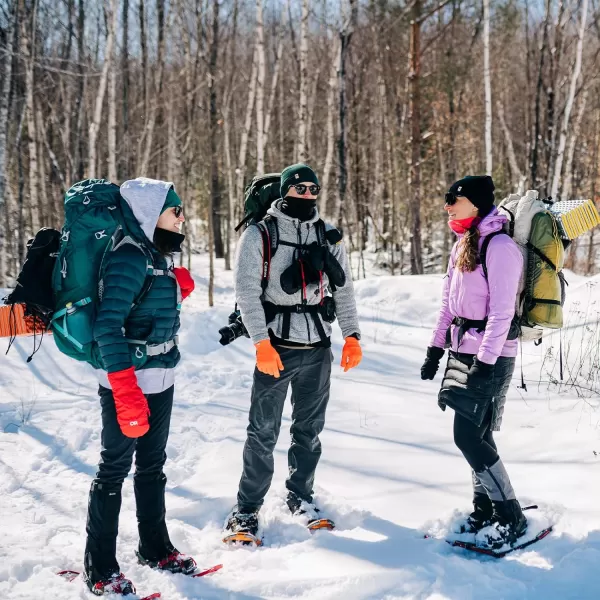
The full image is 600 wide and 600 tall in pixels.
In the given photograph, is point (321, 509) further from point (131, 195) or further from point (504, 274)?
point (131, 195)

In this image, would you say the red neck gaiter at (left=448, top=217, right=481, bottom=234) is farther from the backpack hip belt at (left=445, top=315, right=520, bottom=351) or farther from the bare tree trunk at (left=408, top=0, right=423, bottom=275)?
the bare tree trunk at (left=408, top=0, right=423, bottom=275)

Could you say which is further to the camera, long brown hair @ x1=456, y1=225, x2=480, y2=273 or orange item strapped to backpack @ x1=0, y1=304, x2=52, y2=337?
long brown hair @ x1=456, y1=225, x2=480, y2=273

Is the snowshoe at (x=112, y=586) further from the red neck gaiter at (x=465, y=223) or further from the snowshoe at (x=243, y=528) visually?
the red neck gaiter at (x=465, y=223)

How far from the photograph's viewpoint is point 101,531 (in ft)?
8.76

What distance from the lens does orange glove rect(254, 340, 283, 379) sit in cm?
303

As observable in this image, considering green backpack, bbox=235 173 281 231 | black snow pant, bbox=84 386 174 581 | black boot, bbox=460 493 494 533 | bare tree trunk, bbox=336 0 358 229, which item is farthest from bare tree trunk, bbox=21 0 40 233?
black boot, bbox=460 493 494 533

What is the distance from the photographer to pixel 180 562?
112 inches

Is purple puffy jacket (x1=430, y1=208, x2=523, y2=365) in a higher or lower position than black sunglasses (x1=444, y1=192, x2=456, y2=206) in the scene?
lower

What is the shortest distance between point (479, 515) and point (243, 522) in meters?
1.33

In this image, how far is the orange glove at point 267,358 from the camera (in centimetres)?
303

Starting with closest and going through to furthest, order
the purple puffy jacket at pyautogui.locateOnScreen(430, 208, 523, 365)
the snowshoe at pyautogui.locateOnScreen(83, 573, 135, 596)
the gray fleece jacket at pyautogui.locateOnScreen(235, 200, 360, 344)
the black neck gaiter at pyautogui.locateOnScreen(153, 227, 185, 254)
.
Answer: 1. the snowshoe at pyautogui.locateOnScreen(83, 573, 135, 596)
2. the black neck gaiter at pyautogui.locateOnScreen(153, 227, 185, 254)
3. the purple puffy jacket at pyautogui.locateOnScreen(430, 208, 523, 365)
4. the gray fleece jacket at pyautogui.locateOnScreen(235, 200, 360, 344)

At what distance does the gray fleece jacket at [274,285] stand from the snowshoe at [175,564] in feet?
3.87

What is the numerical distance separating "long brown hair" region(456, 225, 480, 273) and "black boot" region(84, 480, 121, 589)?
208 cm

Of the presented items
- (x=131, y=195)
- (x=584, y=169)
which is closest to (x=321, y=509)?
(x=131, y=195)
